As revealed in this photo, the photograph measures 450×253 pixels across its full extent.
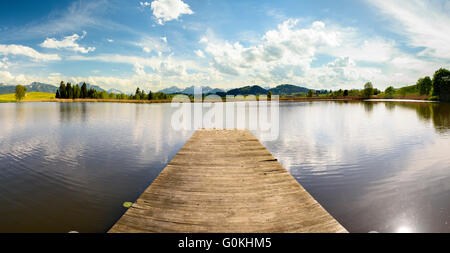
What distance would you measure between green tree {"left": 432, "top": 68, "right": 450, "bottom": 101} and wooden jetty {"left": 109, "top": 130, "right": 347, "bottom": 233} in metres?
133

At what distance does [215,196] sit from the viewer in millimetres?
6816

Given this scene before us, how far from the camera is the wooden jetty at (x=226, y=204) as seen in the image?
512 cm

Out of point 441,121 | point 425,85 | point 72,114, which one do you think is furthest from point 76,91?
point 425,85

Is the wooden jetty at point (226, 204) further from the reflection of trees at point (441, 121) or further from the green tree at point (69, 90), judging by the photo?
the green tree at point (69, 90)

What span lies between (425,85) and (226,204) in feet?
559

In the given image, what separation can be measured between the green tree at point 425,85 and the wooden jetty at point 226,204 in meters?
166

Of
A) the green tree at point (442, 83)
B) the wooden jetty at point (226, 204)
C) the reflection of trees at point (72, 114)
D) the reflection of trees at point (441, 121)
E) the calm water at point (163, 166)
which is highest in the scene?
the green tree at point (442, 83)

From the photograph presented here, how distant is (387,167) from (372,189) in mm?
4290

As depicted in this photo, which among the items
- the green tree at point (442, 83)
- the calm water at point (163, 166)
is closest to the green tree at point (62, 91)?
the calm water at point (163, 166)

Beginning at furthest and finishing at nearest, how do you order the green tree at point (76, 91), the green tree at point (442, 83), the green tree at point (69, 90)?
the green tree at point (76, 91) → the green tree at point (69, 90) → the green tree at point (442, 83)

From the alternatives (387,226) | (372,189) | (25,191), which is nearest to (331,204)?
(387,226)

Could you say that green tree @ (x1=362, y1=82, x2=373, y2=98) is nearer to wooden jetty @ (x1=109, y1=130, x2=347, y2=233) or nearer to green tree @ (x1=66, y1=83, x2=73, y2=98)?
wooden jetty @ (x1=109, y1=130, x2=347, y2=233)

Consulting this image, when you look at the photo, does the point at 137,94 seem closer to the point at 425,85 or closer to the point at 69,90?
the point at 69,90
